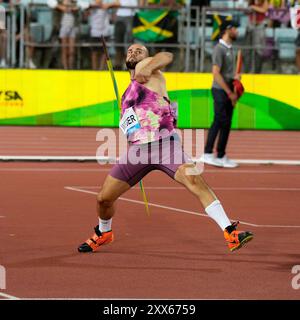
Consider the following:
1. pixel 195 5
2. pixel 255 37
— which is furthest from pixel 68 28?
pixel 255 37

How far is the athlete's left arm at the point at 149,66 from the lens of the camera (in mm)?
11180

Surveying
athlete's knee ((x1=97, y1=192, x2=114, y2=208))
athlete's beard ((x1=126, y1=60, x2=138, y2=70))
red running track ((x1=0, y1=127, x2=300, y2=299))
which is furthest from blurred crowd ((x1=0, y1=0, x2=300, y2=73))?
athlete's beard ((x1=126, y1=60, x2=138, y2=70))

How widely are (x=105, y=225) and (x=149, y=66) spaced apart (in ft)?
5.84

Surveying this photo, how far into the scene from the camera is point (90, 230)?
1307 centimetres

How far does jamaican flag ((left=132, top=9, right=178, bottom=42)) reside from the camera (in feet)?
88.7

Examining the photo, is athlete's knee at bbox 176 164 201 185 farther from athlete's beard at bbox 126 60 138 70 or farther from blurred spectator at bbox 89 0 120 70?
blurred spectator at bbox 89 0 120 70

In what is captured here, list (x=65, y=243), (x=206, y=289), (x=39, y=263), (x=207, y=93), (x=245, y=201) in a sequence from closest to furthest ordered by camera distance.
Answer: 1. (x=206, y=289)
2. (x=39, y=263)
3. (x=65, y=243)
4. (x=245, y=201)
5. (x=207, y=93)

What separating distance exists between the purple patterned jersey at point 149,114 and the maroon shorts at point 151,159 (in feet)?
0.24

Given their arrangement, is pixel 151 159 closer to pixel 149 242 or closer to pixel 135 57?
pixel 135 57

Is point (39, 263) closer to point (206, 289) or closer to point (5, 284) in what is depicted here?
point (5, 284)

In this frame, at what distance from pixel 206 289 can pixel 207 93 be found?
16986 mm

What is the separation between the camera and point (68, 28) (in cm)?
2703

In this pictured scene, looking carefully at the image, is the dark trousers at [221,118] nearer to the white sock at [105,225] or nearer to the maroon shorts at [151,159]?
the white sock at [105,225]
